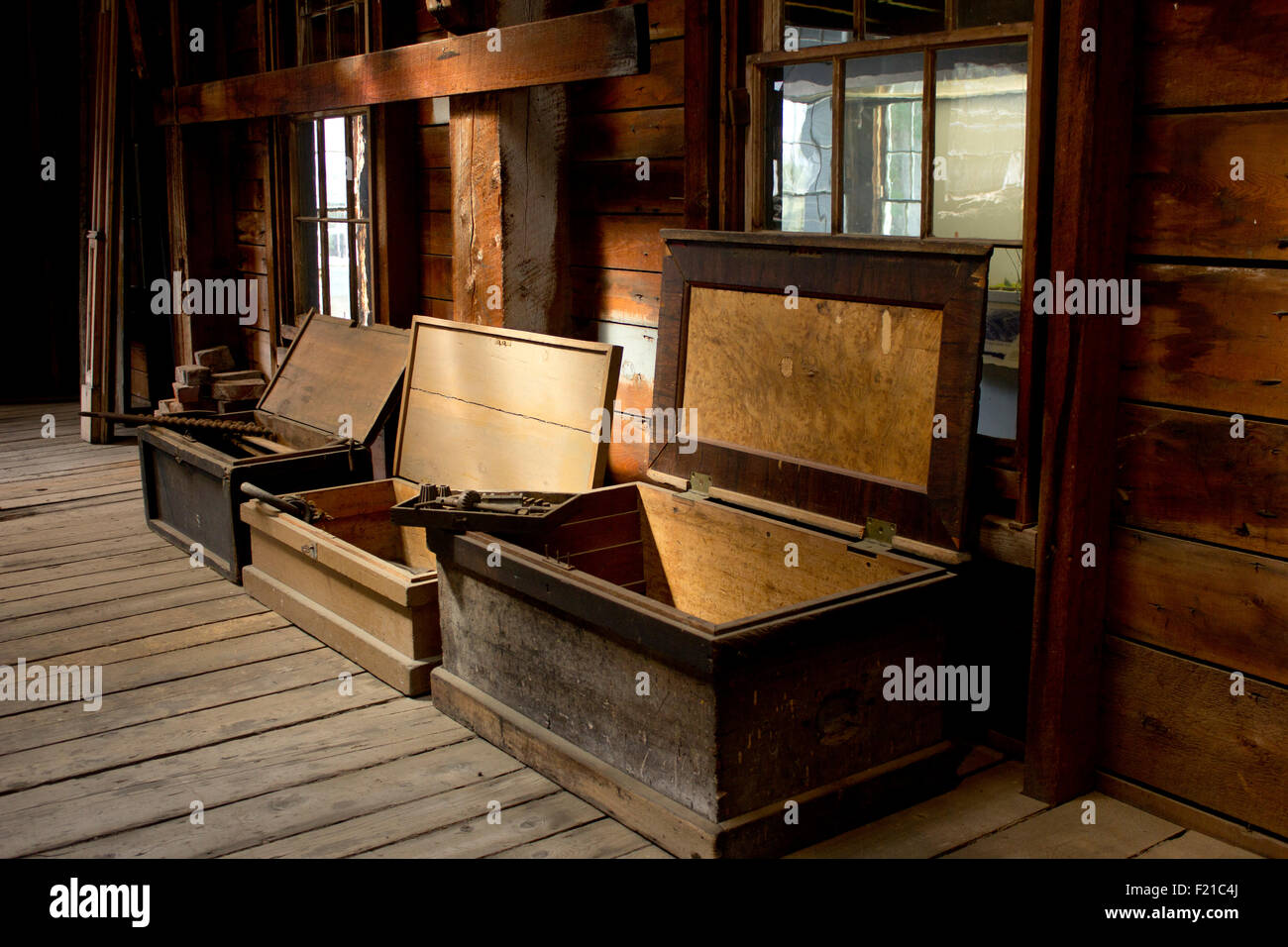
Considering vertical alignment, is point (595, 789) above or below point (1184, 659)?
below

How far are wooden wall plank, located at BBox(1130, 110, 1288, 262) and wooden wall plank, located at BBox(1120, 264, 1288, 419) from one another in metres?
0.05

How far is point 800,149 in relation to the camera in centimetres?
333

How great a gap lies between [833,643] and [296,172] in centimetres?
465

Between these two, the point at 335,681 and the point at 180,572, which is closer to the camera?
the point at 335,681

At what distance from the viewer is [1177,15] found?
2455mm

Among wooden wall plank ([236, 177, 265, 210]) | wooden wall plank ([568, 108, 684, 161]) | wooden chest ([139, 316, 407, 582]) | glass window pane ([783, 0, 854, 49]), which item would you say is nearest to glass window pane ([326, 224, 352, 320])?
wooden chest ([139, 316, 407, 582])

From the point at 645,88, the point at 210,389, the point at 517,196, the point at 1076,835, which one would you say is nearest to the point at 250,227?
the point at 210,389

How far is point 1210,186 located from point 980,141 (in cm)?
64

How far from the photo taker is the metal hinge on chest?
9.60 feet

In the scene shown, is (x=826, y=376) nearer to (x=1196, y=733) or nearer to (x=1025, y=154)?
(x=1025, y=154)

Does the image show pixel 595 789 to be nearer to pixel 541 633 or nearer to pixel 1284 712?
pixel 541 633

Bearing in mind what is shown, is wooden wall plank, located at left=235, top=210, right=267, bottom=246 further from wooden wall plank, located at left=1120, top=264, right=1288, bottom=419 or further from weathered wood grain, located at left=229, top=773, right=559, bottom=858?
wooden wall plank, located at left=1120, top=264, right=1288, bottom=419

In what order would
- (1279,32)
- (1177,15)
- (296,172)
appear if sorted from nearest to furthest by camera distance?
(1279,32), (1177,15), (296,172)
